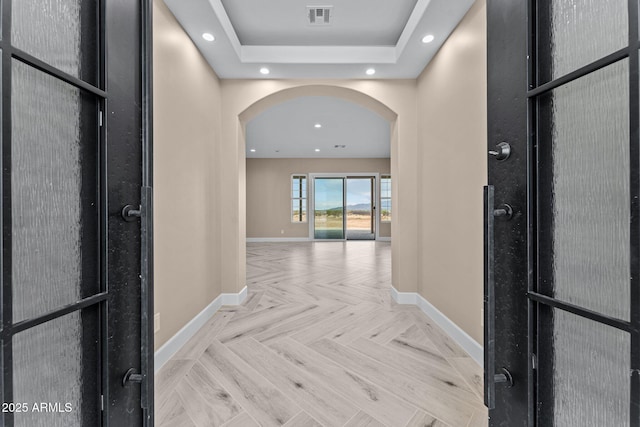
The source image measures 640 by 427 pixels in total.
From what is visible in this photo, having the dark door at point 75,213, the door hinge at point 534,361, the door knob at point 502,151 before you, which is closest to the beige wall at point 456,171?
the door knob at point 502,151

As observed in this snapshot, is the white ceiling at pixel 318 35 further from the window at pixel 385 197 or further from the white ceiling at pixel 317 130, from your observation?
the window at pixel 385 197

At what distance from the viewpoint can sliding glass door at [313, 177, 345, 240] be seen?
29.6 ft

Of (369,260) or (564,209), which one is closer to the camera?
(564,209)

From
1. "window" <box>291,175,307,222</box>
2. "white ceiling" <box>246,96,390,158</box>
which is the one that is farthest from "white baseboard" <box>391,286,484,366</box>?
"window" <box>291,175,307,222</box>

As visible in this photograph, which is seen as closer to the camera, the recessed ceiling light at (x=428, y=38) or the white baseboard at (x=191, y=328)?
the white baseboard at (x=191, y=328)

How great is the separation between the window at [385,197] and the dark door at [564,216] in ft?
27.4

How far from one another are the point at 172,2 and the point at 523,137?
2.31 meters

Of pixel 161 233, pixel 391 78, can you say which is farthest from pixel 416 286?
pixel 161 233

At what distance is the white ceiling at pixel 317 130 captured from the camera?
184 inches

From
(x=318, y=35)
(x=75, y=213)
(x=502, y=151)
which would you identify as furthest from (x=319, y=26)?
(x=75, y=213)

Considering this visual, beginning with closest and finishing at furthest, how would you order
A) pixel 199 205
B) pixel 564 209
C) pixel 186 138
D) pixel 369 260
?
pixel 564 209 < pixel 186 138 < pixel 199 205 < pixel 369 260

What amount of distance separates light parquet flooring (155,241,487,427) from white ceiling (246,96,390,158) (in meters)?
3.16

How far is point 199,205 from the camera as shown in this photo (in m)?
2.48

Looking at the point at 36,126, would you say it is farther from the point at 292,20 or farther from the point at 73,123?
the point at 292,20
